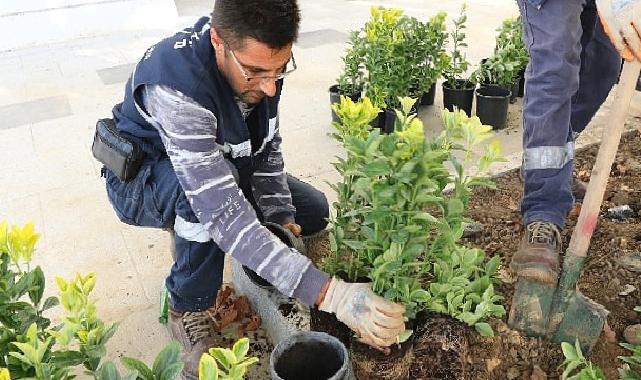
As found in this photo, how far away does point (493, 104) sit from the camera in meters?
3.78

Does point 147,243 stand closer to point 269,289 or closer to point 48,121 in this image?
point 269,289

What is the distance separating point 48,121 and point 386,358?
341 cm

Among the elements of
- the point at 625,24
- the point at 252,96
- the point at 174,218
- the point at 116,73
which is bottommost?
the point at 116,73

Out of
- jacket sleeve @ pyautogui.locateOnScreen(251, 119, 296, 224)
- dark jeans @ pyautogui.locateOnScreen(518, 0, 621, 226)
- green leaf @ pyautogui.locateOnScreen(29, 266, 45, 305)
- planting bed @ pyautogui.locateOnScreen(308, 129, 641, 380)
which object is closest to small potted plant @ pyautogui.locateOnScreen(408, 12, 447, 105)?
planting bed @ pyautogui.locateOnScreen(308, 129, 641, 380)

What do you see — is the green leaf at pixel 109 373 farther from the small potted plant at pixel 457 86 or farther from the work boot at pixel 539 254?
the small potted plant at pixel 457 86

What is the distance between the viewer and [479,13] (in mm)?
6770

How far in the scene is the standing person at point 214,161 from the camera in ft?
5.38

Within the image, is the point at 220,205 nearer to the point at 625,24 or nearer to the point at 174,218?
the point at 174,218

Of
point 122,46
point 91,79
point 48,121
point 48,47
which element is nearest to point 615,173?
point 48,121

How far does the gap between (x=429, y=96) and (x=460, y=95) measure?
12.9 inches

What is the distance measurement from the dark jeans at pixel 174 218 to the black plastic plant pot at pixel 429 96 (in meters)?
2.38

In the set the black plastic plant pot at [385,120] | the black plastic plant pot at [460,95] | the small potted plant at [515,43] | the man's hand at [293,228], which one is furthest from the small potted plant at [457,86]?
the man's hand at [293,228]

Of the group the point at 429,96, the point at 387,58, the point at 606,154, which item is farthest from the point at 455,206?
the point at 429,96

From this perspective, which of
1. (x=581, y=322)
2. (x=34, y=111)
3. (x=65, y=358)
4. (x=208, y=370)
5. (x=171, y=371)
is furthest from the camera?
(x=34, y=111)
